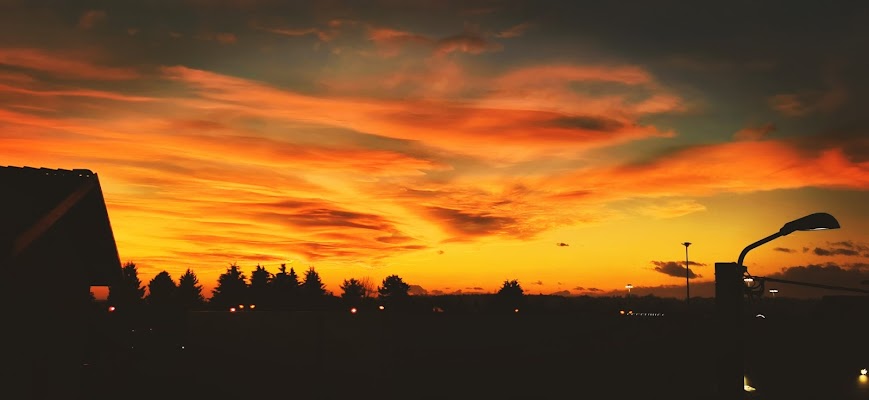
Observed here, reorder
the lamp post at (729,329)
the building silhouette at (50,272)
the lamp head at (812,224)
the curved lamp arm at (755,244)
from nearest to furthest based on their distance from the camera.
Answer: the lamp post at (729,329) → the curved lamp arm at (755,244) → the lamp head at (812,224) → the building silhouette at (50,272)

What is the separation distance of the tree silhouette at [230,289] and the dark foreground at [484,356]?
401 feet

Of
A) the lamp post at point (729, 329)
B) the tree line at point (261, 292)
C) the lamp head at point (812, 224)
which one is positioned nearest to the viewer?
the lamp post at point (729, 329)

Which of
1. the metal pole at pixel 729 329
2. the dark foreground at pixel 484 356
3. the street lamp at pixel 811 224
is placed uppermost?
the street lamp at pixel 811 224

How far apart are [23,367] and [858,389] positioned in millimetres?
32820

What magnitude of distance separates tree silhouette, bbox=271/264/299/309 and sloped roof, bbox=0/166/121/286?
144 m

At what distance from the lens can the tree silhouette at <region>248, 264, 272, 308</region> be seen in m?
162

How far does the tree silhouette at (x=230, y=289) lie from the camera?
164 m

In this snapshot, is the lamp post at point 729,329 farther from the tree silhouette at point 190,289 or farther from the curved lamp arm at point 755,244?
the tree silhouette at point 190,289

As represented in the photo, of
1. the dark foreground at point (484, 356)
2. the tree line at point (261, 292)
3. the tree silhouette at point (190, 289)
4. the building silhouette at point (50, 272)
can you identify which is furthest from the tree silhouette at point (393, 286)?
the building silhouette at point (50, 272)

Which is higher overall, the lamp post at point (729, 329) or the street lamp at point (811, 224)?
the street lamp at point (811, 224)

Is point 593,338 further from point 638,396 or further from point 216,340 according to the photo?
point 216,340

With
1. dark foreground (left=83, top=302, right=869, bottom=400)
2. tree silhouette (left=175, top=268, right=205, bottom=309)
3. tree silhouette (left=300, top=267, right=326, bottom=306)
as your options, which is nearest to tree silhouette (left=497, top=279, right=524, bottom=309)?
tree silhouette (left=300, top=267, right=326, bottom=306)

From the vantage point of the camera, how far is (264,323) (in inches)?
1661

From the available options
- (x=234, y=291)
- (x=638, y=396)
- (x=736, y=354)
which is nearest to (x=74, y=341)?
(x=736, y=354)
